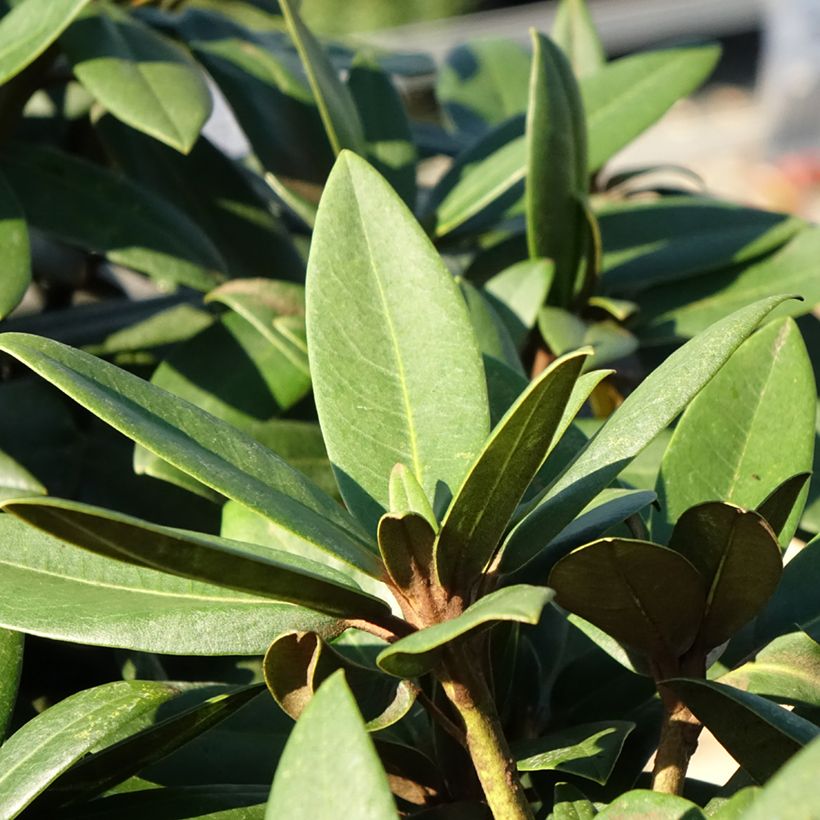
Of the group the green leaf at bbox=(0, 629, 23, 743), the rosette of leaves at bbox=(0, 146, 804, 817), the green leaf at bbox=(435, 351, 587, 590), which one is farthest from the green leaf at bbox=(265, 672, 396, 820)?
the green leaf at bbox=(0, 629, 23, 743)

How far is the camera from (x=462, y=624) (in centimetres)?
40

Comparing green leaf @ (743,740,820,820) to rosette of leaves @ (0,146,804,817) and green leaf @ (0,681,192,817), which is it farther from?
green leaf @ (0,681,192,817)

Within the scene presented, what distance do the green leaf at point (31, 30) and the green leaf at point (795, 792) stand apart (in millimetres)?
545

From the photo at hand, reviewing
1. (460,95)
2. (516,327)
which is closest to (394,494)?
Result: (516,327)

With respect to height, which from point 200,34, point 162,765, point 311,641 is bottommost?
point 162,765

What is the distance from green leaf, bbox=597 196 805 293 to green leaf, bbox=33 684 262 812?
1.56ft

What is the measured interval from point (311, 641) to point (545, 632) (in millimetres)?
273

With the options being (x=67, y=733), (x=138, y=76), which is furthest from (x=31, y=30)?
(x=67, y=733)

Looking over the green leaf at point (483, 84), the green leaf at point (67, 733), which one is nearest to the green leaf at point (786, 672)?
the green leaf at point (67, 733)

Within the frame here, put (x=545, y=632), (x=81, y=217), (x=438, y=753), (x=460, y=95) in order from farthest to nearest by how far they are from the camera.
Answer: (x=460, y=95), (x=81, y=217), (x=545, y=632), (x=438, y=753)

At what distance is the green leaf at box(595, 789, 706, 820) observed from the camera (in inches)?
17.6

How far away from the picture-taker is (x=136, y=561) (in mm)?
402

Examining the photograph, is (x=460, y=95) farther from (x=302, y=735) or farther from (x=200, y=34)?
(x=302, y=735)

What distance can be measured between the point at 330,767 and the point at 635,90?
0.77 metres
